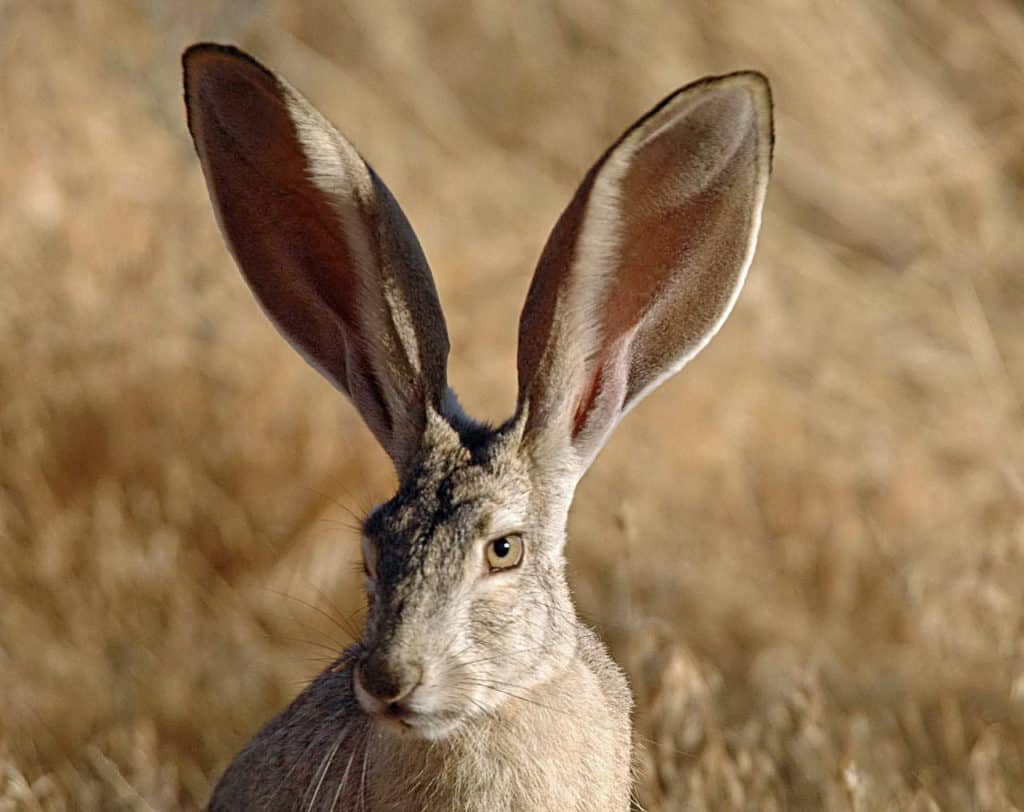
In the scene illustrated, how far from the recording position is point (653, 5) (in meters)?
8.67

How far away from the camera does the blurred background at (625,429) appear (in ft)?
14.1

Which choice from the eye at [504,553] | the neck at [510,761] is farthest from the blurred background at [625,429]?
the eye at [504,553]

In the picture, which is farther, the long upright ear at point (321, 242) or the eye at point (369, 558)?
the long upright ear at point (321, 242)

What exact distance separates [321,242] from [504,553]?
76 centimetres

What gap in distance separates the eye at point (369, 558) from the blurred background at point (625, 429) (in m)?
0.52

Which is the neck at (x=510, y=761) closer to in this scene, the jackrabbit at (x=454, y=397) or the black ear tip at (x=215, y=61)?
the jackrabbit at (x=454, y=397)

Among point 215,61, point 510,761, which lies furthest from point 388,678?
point 215,61

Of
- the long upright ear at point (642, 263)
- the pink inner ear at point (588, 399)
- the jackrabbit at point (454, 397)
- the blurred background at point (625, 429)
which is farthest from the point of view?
the blurred background at point (625, 429)

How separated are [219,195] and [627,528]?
120cm

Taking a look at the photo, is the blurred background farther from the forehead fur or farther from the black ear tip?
the black ear tip

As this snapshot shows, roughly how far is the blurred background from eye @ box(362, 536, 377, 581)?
1.69 feet

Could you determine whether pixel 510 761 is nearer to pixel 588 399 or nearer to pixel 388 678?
pixel 388 678

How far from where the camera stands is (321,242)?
338 cm

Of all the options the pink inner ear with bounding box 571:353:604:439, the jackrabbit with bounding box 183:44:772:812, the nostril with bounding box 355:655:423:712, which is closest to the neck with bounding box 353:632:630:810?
the jackrabbit with bounding box 183:44:772:812
